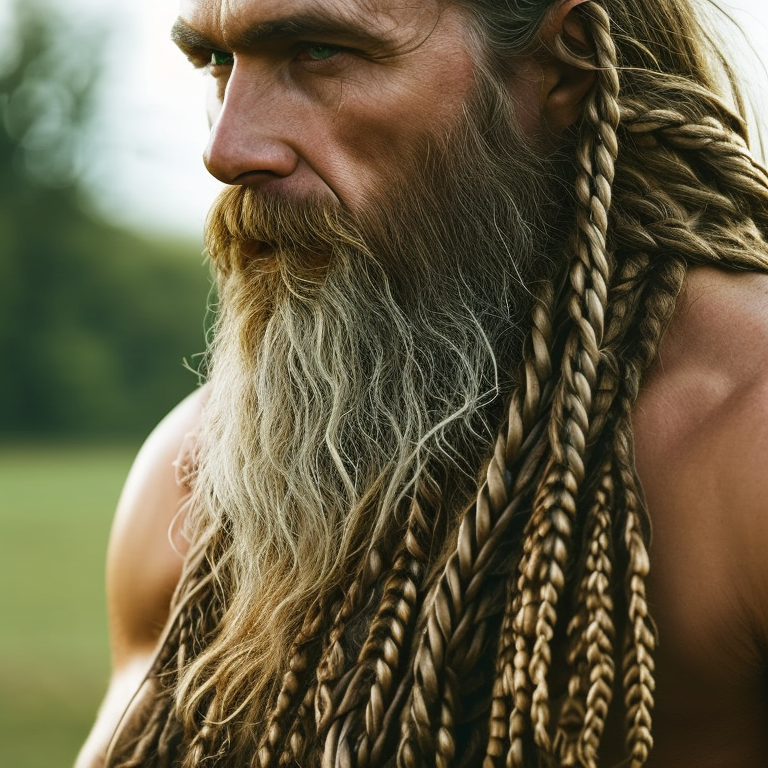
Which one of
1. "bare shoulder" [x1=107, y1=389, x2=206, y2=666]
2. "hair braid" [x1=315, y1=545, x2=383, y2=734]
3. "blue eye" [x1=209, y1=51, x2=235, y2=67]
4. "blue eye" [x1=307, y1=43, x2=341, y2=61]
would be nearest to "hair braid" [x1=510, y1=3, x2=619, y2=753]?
"hair braid" [x1=315, y1=545, x2=383, y2=734]

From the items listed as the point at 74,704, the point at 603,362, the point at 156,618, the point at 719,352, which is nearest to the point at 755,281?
the point at 719,352

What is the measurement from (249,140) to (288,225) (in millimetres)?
127

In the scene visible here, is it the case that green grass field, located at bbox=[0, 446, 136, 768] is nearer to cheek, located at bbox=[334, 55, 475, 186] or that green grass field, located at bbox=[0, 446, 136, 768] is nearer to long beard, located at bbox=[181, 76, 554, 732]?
long beard, located at bbox=[181, 76, 554, 732]

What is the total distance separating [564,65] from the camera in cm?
145

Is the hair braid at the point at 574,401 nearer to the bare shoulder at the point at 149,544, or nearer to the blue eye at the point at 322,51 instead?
the blue eye at the point at 322,51

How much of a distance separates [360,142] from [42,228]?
19845 mm

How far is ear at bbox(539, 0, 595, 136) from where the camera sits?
4.69ft

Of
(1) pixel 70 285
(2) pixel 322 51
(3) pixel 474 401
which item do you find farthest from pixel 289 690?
(1) pixel 70 285

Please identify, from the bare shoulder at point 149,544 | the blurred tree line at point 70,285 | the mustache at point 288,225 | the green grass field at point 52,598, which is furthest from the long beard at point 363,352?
the blurred tree line at point 70,285

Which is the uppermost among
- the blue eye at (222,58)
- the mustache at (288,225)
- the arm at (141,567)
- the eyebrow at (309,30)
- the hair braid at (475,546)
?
the eyebrow at (309,30)

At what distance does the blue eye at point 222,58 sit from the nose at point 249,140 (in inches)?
3.3

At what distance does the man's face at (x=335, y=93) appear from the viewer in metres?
1.38

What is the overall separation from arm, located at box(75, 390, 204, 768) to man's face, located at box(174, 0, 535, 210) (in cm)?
57

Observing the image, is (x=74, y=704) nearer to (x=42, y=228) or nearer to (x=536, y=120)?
(x=536, y=120)
